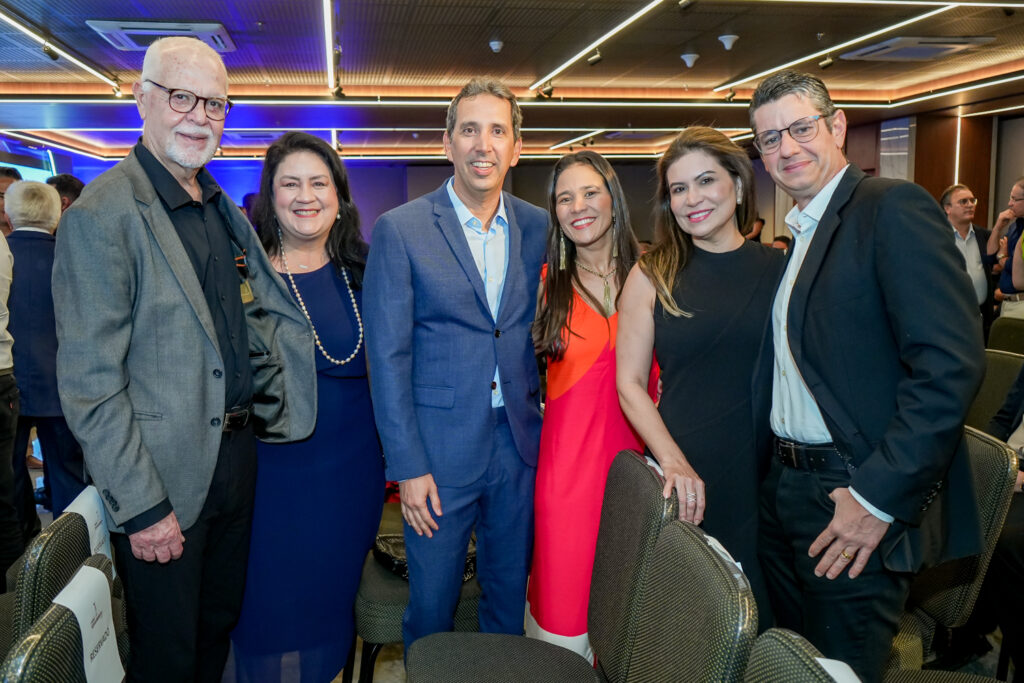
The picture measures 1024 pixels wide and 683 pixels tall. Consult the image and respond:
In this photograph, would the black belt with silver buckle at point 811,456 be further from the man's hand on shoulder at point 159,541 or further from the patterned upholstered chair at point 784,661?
the man's hand on shoulder at point 159,541

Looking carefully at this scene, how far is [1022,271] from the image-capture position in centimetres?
484

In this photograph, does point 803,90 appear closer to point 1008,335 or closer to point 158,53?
point 158,53

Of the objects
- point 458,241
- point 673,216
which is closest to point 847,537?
point 673,216

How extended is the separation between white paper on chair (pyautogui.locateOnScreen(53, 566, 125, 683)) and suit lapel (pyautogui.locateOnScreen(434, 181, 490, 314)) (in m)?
1.12

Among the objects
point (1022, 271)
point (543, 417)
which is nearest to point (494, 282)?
point (543, 417)

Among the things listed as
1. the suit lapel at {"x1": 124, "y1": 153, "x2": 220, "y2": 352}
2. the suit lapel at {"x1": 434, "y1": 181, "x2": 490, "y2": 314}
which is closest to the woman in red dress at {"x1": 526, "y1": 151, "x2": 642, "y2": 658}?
the suit lapel at {"x1": 434, "y1": 181, "x2": 490, "y2": 314}

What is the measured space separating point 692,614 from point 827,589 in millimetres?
522

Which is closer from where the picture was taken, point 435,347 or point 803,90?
point 803,90

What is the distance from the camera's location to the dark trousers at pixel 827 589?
1.48 metres

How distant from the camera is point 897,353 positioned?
1.46 meters

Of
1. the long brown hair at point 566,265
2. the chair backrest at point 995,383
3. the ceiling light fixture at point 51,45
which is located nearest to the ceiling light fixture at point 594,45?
the chair backrest at point 995,383

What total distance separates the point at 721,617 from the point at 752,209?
1.27 metres

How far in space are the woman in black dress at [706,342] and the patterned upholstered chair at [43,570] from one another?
4.11 ft

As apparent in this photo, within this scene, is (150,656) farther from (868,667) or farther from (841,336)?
(841,336)
